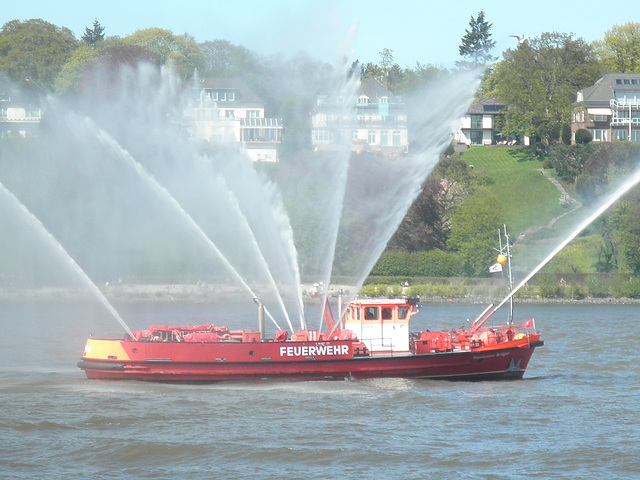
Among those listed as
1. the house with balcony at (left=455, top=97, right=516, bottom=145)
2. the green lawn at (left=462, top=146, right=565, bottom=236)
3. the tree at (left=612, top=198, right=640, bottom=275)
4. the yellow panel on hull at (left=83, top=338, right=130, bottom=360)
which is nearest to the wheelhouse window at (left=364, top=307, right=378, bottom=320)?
the yellow panel on hull at (left=83, top=338, right=130, bottom=360)

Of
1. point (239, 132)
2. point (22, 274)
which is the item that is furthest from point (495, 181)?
point (22, 274)

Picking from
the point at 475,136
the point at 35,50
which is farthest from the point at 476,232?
the point at 35,50

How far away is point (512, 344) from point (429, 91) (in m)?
11.0

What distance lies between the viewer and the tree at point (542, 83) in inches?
4279

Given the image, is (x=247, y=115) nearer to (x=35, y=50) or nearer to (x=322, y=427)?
(x=35, y=50)

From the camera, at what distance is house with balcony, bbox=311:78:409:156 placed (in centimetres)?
3359

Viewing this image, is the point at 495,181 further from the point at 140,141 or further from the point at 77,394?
the point at 77,394

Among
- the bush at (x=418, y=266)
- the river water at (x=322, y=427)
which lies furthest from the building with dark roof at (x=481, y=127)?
the river water at (x=322, y=427)

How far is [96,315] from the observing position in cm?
6094

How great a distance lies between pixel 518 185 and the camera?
9712cm

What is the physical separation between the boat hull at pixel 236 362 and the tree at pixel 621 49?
335 feet

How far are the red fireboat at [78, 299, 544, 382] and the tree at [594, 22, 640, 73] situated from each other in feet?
326

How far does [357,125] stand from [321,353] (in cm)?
2165

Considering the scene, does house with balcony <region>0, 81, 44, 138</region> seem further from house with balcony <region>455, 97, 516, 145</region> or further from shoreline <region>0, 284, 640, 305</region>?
house with balcony <region>455, 97, 516, 145</region>
